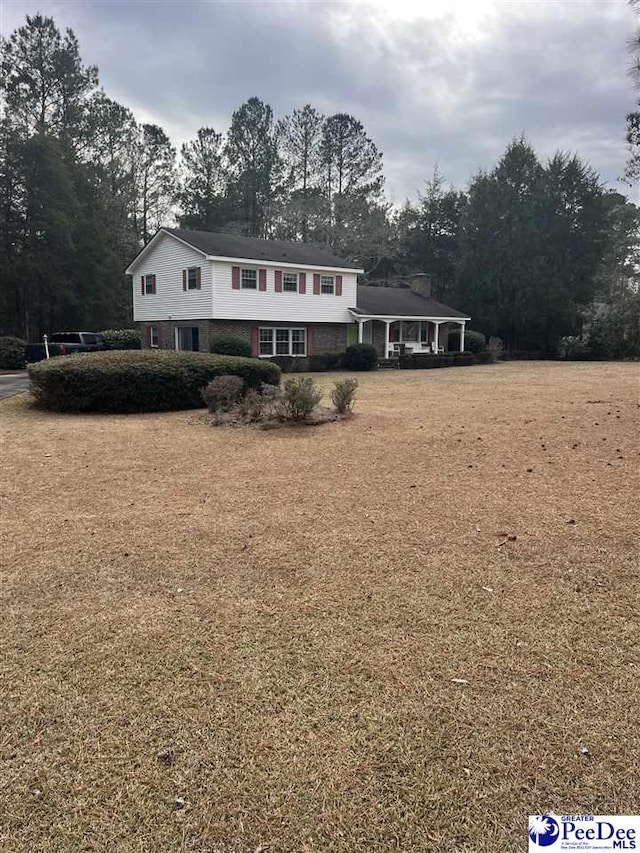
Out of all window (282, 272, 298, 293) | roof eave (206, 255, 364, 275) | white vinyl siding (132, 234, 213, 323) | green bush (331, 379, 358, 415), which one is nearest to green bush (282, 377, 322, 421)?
green bush (331, 379, 358, 415)

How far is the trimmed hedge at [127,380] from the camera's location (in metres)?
12.1

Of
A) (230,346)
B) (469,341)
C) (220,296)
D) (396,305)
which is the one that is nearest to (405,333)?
(396,305)

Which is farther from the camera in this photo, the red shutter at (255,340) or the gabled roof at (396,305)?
the gabled roof at (396,305)

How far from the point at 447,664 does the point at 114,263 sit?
38.2 meters

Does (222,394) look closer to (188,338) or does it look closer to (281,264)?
(281,264)

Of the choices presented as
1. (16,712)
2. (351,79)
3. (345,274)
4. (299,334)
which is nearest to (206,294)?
(299,334)

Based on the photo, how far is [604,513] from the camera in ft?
18.0

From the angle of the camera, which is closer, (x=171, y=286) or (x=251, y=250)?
(x=251, y=250)

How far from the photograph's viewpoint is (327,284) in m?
29.3

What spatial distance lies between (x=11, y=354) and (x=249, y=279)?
11.2 metres

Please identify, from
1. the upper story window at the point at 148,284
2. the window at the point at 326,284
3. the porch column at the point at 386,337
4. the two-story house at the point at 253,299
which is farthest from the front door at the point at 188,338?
the porch column at the point at 386,337

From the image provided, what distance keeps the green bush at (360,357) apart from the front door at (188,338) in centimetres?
707

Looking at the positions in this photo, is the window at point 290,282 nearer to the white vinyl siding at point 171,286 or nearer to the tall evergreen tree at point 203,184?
the white vinyl siding at point 171,286

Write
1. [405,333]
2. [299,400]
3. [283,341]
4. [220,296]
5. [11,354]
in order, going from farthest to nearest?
[405,333], [283,341], [11,354], [220,296], [299,400]
